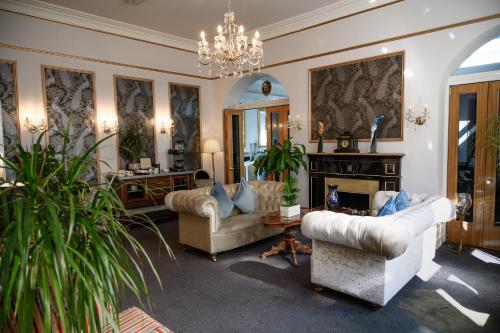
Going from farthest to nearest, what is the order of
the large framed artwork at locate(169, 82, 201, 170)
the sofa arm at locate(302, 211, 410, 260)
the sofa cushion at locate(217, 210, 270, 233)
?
the large framed artwork at locate(169, 82, 201, 170), the sofa cushion at locate(217, 210, 270, 233), the sofa arm at locate(302, 211, 410, 260)

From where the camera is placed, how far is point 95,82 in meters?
5.51

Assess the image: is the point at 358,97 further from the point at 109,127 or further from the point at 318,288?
the point at 109,127

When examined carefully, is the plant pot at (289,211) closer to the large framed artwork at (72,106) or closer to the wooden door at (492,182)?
the wooden door at (492,182)

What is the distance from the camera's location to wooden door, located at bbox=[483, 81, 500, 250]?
13.1ft

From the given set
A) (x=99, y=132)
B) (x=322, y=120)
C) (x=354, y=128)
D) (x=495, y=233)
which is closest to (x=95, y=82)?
(x=99, y=132)

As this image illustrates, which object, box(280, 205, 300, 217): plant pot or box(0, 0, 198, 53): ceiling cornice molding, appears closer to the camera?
box(280, 205, 300, 217): plant pot

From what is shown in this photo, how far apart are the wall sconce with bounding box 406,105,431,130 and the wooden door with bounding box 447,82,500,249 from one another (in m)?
0.28

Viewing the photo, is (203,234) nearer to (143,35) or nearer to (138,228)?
(138,228)

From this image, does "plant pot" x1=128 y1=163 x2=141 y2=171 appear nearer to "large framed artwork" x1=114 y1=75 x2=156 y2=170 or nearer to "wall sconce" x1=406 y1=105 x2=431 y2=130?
"large framed artwork" x1=114 y1=75 x2=156 y2=170

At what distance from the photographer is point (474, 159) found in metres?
4.19

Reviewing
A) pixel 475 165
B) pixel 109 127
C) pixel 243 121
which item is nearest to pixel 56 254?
pixel 475 165

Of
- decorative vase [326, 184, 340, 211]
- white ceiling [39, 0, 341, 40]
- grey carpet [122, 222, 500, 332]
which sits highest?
white ceiling [39, 0, 341, 40]

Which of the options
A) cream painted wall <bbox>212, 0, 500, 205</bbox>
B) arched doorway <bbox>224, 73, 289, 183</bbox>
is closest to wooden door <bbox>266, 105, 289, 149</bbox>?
arched doorway <bbox>224, 73, 289, 183</bbox>

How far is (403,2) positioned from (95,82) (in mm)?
4889
